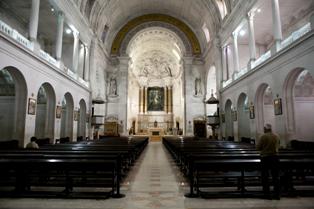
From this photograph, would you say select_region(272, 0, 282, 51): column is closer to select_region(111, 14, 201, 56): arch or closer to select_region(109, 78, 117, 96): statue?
select_region(111, 14, 201, 56): arch

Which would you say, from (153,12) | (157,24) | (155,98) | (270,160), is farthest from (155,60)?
(270,160)

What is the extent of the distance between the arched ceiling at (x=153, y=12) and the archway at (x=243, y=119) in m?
7.22

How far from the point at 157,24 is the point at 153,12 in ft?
4.72

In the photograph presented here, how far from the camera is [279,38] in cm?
1012

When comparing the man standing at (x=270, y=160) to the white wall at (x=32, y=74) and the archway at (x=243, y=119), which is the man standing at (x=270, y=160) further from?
the archway at (x=243, y=119)

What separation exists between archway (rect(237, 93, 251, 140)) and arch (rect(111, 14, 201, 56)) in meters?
11.8

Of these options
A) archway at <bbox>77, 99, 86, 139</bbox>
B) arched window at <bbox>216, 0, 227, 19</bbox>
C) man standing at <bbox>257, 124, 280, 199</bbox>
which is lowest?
man standing at <bbox>257, 124, 280, 199</bbox>

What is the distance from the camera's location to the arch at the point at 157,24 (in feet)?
82.2

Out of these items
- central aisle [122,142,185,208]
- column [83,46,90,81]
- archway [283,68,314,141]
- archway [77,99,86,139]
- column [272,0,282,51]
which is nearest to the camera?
central aisle [122,142,185,208]

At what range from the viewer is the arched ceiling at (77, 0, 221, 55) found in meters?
18.8

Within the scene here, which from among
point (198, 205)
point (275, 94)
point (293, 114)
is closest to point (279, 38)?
point (275, 94)

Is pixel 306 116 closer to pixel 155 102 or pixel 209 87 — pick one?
pixel 209 87

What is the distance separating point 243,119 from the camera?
14.8 meters

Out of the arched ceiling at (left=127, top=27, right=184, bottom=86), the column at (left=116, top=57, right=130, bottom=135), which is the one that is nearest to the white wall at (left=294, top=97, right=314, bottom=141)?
the column at (left=116, top=57, right=130, bottom=135)
